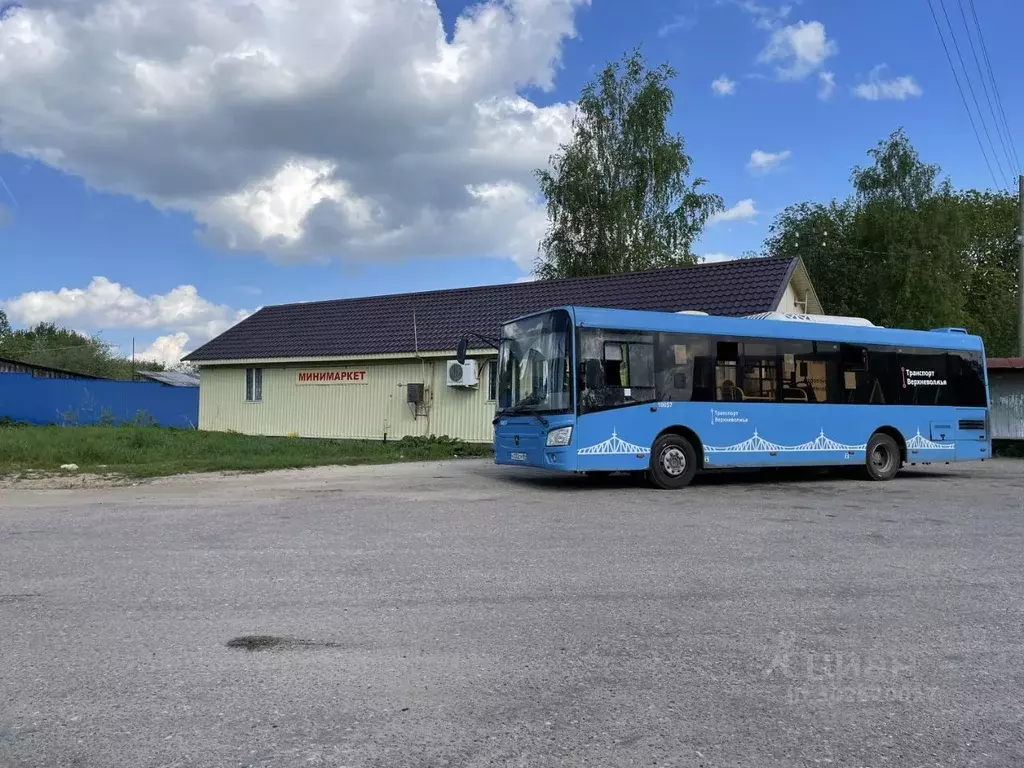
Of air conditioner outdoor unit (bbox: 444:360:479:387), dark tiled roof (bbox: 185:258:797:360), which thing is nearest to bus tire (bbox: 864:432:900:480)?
dark tiled roof (bbox: 185:258:797:360)

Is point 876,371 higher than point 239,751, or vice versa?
point 876,371

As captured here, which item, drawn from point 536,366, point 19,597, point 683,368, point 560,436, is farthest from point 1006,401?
point 19,597

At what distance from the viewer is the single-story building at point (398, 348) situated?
72.6 feet

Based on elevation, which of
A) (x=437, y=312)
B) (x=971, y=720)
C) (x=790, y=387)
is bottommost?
(x=971, y=720)

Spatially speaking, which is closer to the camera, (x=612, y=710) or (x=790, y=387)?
(x=612, y=710)

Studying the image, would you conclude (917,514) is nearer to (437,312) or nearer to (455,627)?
(455,627)

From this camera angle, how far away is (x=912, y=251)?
121ft


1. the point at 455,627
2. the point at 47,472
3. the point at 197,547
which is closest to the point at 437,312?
the point at 47,472

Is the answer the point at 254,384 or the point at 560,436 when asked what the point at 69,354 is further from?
the point at 560,436

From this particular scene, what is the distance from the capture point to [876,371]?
15680 millimetres

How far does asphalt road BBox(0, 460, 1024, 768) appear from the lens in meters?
3.66

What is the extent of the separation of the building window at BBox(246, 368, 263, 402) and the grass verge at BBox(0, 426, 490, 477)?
15.6 feet

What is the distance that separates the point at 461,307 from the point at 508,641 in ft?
70.2

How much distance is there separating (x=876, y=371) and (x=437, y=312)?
47.0 ft
